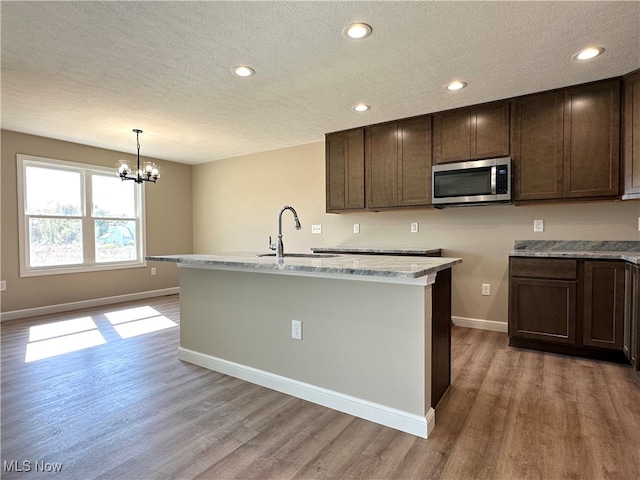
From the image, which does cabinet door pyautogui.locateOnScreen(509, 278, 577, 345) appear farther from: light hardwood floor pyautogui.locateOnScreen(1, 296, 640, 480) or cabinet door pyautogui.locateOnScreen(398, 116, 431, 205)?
cabinet door pyautogui.locateOnScreen(398, 116, 431, 205)

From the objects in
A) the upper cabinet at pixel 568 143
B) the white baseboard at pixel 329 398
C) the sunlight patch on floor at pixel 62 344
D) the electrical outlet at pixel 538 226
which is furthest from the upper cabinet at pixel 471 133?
the sunlight patch on floor at pixel 62 344

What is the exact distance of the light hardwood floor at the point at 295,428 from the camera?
154 centimetres

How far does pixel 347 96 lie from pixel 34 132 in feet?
13.2

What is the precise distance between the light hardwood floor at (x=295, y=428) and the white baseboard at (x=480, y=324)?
0.86 m

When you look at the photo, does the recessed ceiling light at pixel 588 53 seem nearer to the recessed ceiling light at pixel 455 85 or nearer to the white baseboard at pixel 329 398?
the recessed ceiling light at pixel 455 85

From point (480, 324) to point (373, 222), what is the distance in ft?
5.64

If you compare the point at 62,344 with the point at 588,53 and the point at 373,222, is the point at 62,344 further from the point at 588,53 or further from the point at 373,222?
the point at 588,53

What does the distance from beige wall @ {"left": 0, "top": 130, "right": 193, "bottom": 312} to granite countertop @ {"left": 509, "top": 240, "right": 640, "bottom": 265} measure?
5.36 m

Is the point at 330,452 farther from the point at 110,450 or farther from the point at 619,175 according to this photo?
the point at 619,175

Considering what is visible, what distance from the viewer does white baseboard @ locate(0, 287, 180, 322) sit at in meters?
4.28

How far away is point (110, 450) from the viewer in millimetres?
1678

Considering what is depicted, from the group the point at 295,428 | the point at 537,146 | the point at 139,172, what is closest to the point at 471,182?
the point at 537,146

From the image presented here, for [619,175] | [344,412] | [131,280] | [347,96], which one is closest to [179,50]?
[347,96]

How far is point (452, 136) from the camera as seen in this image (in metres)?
3.56
